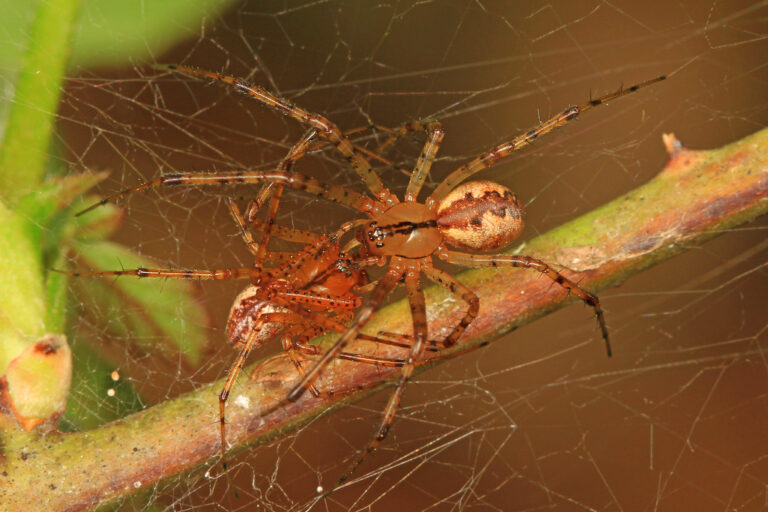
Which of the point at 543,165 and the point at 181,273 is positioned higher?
the point at 543,165

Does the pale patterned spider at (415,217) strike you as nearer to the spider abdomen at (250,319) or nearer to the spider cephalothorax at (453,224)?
the spider cephalothorax at (453,224)

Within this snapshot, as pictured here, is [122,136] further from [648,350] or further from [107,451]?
[648,350]

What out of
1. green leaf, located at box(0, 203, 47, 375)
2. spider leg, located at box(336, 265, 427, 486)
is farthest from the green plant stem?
spider leg, located at box(336, 265, 427, 486)

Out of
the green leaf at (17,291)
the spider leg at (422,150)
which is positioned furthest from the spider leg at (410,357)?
the green leaf at (17,291)

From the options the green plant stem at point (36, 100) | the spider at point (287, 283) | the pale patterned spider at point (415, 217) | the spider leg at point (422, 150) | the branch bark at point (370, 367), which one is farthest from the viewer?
the spider leg at point (422, 150)

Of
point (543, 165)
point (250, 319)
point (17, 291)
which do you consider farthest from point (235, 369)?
point (543, 165)

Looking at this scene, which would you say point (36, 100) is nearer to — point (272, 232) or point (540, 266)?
point (272, 232)
